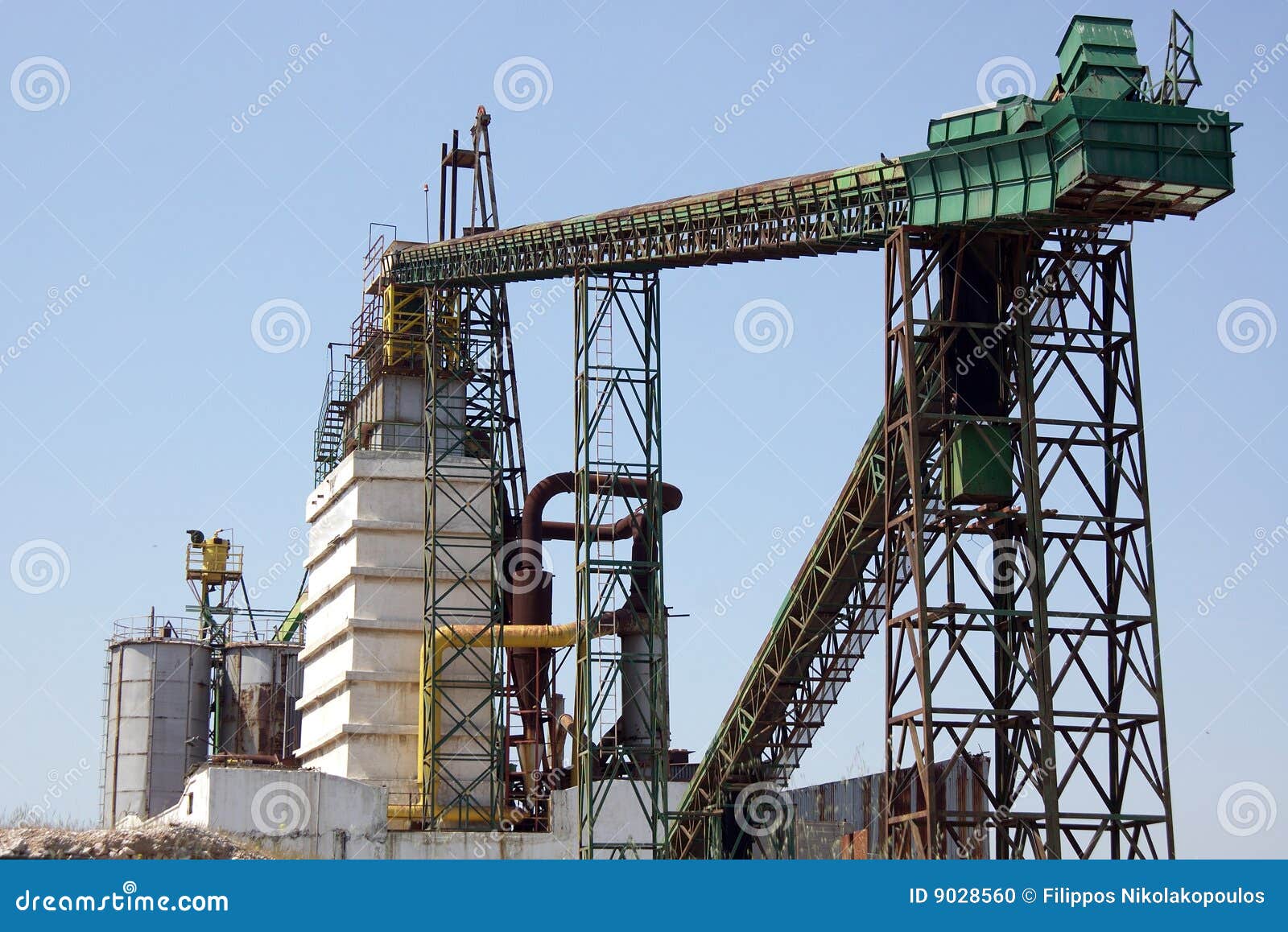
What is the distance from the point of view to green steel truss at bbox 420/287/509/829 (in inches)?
1695

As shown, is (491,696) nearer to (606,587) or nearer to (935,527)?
(606,587)

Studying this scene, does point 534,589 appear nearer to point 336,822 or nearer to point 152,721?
point 336,822

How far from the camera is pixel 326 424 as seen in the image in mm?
52844

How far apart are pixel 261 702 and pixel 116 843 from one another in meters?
30.2

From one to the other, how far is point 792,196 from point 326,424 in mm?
23782

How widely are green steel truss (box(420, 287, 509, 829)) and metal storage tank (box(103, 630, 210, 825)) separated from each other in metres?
14.3

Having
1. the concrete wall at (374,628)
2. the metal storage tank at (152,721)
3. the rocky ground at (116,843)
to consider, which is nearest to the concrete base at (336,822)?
the concrete wall at (374,628)

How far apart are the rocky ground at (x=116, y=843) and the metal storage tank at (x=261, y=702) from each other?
24525 mm

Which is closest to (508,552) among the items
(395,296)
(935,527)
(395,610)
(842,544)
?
(395,610)

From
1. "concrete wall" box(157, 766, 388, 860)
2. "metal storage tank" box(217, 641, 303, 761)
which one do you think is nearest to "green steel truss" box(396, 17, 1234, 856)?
"concrete wall" box(157, 766, 388, 860)

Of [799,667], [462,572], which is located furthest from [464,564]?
→ [799,667]

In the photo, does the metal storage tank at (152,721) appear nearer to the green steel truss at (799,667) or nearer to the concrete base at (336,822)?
the concrete base at (336,822)

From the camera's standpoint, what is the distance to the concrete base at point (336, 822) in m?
39.8

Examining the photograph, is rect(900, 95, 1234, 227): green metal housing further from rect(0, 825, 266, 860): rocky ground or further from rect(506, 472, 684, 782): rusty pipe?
rect(506, 472, 684, 782): rusty pipe
